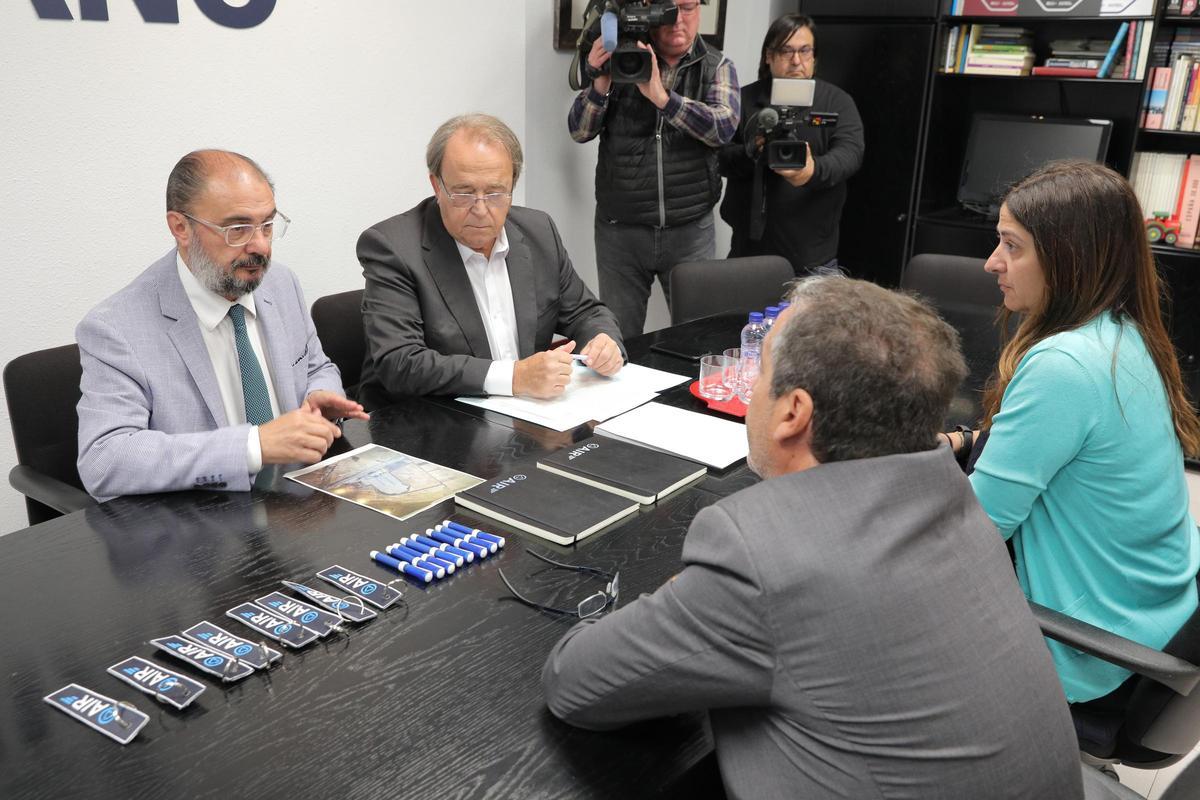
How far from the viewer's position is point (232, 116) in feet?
9.93

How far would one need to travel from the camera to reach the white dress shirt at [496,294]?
252 cm

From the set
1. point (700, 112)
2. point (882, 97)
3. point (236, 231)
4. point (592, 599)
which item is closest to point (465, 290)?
point (236, 231)

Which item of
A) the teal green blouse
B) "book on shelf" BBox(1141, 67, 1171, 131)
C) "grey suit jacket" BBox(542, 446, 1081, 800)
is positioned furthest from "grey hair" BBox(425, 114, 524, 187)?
"book on shelf" BBox(1141, 67, 1171, 131)

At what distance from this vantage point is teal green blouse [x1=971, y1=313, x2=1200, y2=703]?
1.53 m

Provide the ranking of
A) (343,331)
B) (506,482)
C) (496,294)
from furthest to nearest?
(343,331)
(496,294)
(506,482)

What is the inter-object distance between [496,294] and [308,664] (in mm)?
1495

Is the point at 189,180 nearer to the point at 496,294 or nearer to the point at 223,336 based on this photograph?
the point at 223,336

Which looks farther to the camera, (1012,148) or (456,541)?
(1012,148)

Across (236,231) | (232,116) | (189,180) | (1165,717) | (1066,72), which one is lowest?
(1165,717)

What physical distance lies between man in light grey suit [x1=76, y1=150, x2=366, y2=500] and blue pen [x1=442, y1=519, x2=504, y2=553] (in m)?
0.35

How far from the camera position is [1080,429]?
60.2 inches

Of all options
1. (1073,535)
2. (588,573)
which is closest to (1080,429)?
(1073,535)

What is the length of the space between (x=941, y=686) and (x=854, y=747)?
4.3 inches

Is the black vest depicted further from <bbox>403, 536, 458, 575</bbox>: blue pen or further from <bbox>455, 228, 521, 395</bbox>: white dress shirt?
<bbox>403, 536, 458, 575</bbox>: blue pen
